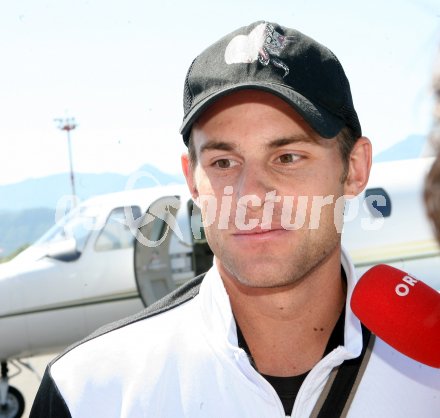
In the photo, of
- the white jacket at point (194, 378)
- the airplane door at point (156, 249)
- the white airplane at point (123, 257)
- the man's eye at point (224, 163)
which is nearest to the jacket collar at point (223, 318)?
the white jacket at point (194, 378)

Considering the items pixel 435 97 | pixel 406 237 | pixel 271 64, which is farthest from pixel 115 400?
pixel 406 237

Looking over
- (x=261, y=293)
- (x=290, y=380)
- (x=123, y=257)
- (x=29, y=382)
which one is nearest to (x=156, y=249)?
(x=123, y=257)

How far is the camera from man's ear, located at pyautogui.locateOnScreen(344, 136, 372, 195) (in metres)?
2.27

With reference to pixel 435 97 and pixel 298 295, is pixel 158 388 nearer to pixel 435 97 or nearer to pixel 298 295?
pixel 298 295

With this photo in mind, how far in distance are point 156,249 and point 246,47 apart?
258 inches

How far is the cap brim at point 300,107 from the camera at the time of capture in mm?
1933

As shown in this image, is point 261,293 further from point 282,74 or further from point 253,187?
point 282,74

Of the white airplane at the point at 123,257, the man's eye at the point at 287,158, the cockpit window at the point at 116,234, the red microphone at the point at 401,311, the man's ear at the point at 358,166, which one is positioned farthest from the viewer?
the cockpit window at the point at 116,234

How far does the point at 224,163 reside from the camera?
2.09 m

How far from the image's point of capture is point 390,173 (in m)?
8.71

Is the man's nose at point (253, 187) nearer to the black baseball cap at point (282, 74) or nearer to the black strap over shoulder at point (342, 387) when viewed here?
the black baseball cap at point (282, 74)

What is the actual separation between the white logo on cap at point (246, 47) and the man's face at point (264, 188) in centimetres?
11

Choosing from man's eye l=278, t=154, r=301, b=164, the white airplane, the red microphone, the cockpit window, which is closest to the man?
man's eye l=278, t=154, r=301, b=164

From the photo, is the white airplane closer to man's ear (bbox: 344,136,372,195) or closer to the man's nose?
man's ear (bbox: 344,136,372,195)
